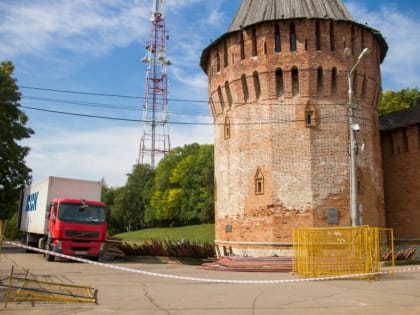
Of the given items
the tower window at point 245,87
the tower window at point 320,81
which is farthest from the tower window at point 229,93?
the tower window at point 320,81

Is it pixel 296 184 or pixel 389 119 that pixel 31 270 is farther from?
pixel 389 119

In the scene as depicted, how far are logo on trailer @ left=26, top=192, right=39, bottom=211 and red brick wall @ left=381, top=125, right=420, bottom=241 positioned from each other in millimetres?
18016

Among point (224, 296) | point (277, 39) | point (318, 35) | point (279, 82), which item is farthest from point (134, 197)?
point (224, 296)

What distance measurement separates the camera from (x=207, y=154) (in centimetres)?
6369

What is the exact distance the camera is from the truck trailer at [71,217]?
16.0m

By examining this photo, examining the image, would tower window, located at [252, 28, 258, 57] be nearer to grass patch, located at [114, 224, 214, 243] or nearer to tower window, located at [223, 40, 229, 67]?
tower window, located at [223, 40, 229, 67]

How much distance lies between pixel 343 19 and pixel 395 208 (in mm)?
10035

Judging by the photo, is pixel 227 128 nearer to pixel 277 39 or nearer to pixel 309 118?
pixel 309 118

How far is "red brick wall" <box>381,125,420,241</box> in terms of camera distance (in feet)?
69.7

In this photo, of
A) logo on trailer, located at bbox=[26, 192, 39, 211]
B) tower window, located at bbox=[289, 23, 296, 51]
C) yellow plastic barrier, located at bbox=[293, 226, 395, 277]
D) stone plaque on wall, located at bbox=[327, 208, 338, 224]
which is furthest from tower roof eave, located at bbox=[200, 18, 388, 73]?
logo on trailer, located at bbox=[26, 192, 39, 211]

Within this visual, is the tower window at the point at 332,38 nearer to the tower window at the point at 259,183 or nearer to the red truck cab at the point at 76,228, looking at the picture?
the tower window at the point at 259,183

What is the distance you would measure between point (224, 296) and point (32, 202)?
15.2 metres

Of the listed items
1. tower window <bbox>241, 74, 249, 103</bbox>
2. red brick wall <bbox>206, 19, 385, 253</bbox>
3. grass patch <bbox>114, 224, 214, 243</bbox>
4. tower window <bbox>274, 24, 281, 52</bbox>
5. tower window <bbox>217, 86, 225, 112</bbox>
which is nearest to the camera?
red brick wall <bbox>206, 19, 385, 253</bbox>

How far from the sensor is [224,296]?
9.06 metres
